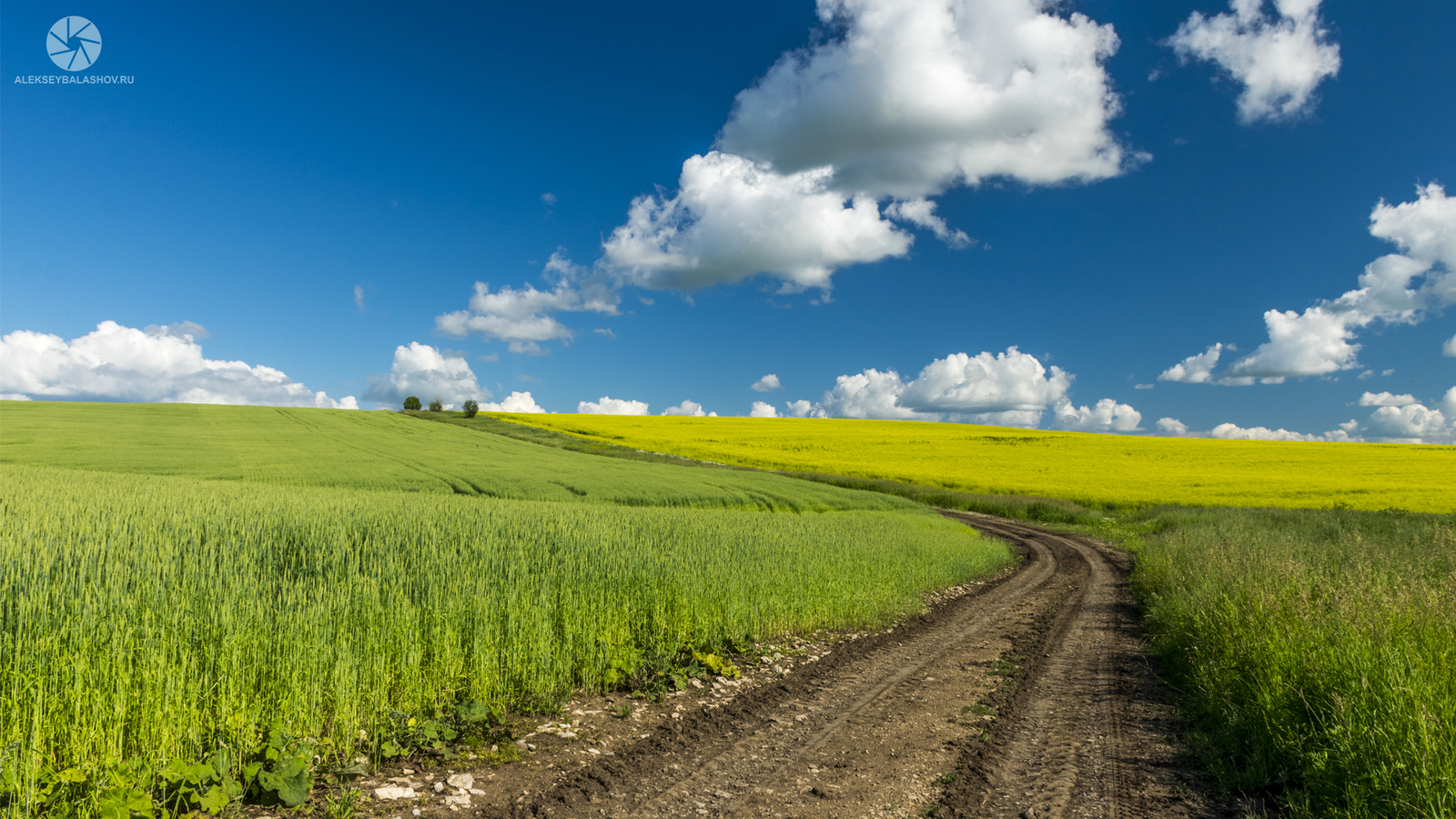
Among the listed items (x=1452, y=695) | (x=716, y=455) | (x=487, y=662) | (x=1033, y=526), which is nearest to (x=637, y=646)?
(x=487, y=662)

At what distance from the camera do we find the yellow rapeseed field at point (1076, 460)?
38.2m

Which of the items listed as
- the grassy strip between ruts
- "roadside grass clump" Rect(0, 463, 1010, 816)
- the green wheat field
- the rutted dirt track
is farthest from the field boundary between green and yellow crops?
the rutted dirt track

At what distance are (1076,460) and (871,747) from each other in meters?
56.8

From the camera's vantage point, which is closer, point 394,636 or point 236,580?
point 394,636

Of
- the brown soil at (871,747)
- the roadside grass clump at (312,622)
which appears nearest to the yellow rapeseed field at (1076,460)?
the brown soil at (871,747)

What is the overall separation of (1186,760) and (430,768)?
661 centimetres

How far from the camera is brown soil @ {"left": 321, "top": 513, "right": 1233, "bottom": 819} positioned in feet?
15.8

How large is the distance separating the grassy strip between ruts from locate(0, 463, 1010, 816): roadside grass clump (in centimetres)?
484

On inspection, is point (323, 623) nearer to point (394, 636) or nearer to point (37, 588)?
point (394, 636)

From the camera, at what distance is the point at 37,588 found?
610 cm

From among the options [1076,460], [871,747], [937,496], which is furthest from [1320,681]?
[1076,460]

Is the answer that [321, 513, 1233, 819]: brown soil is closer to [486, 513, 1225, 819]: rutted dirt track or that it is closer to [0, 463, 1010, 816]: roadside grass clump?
[486, 513, 1225, 819]: rutted dirt track

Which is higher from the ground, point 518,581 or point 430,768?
point 518,581

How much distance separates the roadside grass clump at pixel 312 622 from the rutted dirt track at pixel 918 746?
4.63ft
